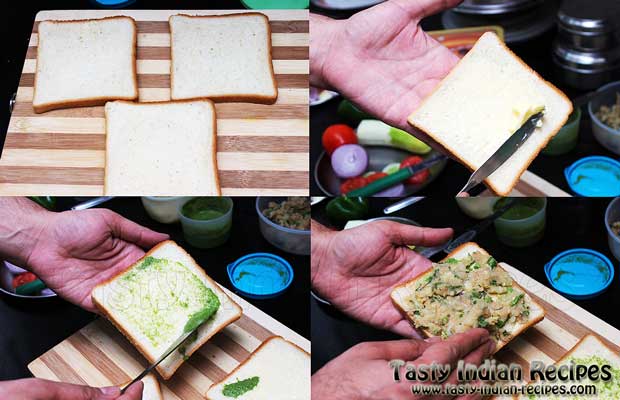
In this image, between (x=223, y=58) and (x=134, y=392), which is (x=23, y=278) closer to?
(x=134, y=392)

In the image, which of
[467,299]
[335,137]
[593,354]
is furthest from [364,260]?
[593,354]

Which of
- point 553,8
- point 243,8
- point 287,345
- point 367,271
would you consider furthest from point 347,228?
point 553,8

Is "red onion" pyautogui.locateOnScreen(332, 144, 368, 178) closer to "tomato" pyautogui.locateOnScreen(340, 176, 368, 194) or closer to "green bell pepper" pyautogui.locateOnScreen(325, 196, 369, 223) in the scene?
"tomato" pyautogui.locateOnScreen(340, 176, 368, 194)

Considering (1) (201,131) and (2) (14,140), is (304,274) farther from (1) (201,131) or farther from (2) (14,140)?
(2) (14,140)

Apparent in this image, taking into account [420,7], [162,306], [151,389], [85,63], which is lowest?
[151,389]

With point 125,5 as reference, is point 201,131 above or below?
below

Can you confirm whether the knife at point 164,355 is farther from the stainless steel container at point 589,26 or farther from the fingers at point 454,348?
the stainless steel container at point 589,26

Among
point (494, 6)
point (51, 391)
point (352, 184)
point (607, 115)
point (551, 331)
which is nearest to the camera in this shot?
point (51, 391)

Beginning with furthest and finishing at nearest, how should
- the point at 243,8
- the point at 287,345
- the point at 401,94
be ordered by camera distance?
the point at 243,8, the point at 401,94, the point at 287,345
